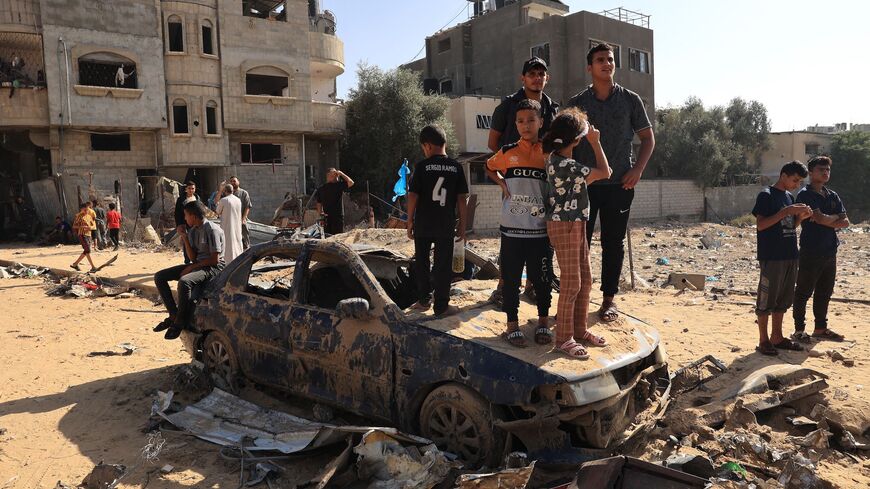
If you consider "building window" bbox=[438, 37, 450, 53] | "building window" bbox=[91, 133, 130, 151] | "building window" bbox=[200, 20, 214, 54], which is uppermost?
"building window" bbox=[438, 37, 450, 53]

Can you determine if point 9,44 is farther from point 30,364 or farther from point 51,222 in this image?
point 30,364

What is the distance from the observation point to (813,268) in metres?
6.93

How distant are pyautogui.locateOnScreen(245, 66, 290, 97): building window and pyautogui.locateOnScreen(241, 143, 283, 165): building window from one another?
2407 mm

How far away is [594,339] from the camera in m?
4.06

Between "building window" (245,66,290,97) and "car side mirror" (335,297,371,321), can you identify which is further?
"building window" (245,66,290,97)

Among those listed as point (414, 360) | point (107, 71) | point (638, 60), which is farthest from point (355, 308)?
point (638, 60)

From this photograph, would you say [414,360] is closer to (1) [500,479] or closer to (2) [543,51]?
(1) [500,479]

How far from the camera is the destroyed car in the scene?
11.6 ft

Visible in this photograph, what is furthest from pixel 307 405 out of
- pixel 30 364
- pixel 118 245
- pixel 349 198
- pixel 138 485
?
pixel 349 198

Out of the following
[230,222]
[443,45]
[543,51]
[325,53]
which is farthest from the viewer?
[443,45]

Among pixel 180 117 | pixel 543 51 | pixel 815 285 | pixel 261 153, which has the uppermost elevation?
pixel 543 51

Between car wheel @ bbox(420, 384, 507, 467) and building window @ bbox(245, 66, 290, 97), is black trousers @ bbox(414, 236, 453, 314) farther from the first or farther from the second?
building window @ bbox(245, 66, 290, 97)

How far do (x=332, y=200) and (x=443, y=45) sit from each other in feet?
107

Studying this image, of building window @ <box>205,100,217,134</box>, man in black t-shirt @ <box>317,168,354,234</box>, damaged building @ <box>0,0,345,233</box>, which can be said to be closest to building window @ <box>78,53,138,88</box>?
damaged building @ <box>0,0,345,233</box>
